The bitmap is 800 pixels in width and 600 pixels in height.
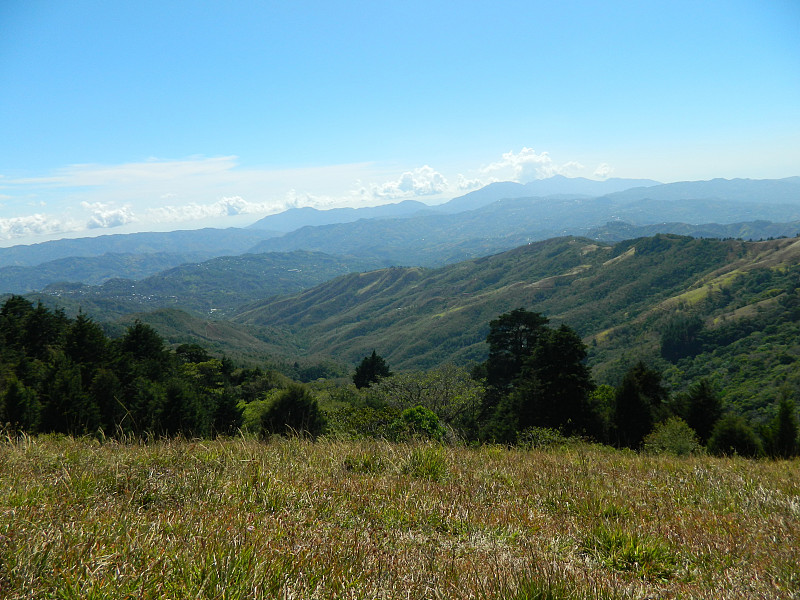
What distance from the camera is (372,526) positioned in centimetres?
355

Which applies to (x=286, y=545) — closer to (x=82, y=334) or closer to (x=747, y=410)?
(x=82, y=334)

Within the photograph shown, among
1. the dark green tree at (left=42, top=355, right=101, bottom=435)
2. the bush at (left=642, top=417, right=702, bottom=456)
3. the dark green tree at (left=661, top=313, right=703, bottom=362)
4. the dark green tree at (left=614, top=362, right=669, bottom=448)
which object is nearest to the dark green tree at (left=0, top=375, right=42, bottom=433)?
the dark green tree at (left=42, top=355, right=101, bottom=435)

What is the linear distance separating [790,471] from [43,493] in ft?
32.6

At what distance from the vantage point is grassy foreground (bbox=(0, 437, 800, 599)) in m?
2.31

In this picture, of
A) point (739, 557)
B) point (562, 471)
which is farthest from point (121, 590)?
point (562, 471)

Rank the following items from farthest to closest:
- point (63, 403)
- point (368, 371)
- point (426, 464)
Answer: point (368, 371) → point (63, 403) → point (426, 464)

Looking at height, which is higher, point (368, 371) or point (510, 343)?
point (510, 343)

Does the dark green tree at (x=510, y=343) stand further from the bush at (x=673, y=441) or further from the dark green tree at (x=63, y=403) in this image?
the dark green tree at (x=63, y=403)

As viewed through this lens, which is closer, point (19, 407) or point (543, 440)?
point (543, 440)

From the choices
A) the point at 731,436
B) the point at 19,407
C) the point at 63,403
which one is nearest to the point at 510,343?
the point at 731,436

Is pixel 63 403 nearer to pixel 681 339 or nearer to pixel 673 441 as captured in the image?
pixel 673 441

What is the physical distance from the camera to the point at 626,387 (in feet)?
85.3

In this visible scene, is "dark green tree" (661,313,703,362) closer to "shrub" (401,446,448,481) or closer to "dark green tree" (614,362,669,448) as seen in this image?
"dark green tree" (614,362,669,448)

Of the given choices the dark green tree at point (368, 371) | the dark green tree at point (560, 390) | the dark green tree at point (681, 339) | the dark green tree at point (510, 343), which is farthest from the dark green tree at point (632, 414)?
the dark green tree at point (681, 339)
